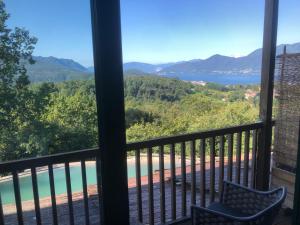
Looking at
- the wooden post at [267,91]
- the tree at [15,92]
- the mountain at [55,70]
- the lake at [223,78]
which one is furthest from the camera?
the lake at [223,78]

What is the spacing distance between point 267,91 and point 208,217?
5.47ft

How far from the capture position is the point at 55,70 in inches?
77.5

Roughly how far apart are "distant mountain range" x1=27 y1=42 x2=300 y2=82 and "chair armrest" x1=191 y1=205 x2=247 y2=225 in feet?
3.91

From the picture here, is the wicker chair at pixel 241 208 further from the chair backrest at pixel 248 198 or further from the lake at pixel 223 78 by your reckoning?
the lake at pixel 223 78

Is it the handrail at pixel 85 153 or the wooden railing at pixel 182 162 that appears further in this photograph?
the wooden railing at pixel 182 162

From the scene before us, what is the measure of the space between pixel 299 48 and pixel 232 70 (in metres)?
0.93

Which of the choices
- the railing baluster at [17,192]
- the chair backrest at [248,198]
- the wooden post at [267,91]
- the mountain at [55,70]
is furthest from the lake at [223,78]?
the railing baluster at [17,192]

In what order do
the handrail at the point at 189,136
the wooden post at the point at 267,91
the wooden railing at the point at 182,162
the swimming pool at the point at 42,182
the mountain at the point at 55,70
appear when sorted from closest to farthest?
the mountain at the point at 55,70 < the swimming pool at the point at 42,182 < the handrail at the point at 189,136 < the wooden railing at the point at 182,162 < the wooden post at the point at 267,91

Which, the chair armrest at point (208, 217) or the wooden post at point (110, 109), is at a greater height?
the wooden post at point (110, 109)

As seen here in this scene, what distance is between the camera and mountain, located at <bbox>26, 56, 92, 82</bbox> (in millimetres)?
1865

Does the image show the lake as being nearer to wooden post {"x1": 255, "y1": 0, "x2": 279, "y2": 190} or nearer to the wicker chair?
wooden post {"x1": 255, "y1": 0, "x2": 279, "y2": 190}

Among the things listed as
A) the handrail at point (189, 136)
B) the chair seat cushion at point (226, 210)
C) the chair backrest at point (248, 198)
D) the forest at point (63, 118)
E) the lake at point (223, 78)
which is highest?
the lake at point (223, 78)

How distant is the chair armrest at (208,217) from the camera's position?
5.32 ft

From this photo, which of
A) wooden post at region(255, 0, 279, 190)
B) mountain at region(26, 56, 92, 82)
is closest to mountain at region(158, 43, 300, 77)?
wooden post at region(255, 0, 279, 190)
